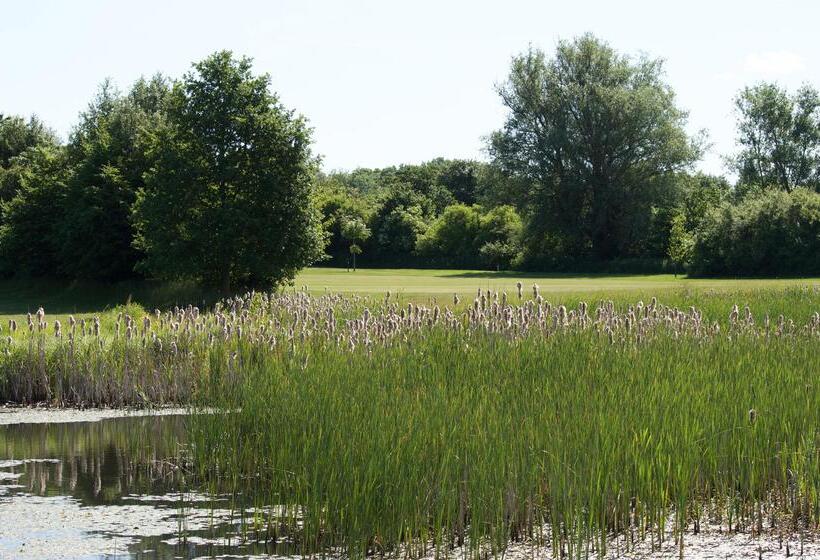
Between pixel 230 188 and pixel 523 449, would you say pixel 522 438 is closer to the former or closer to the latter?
pixel 523 449

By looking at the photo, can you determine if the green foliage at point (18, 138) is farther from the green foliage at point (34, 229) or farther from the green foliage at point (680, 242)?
the green foliage at point (680, 242)

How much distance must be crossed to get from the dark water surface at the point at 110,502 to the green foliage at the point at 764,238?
45.7 meters

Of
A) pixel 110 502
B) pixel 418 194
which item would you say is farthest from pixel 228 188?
pixel 418 194

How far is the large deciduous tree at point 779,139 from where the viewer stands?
7862 cm

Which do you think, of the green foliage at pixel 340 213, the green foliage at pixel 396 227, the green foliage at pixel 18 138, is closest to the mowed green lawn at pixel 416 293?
the green foliage at pixel 18 138

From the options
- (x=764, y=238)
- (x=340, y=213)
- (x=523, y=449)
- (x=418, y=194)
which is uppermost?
(x=418, y=194)

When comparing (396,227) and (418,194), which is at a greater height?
(418,194)

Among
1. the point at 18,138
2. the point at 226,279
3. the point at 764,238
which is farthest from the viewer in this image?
the point at 18,138

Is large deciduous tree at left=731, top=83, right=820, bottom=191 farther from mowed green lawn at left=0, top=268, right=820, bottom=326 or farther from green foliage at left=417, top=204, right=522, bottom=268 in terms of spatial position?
mowed green lawn at left=0, top=268, right=820, bottom=326

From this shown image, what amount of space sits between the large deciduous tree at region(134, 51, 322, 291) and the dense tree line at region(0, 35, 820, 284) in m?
0.06

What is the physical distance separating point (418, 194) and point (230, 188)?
2641 inches

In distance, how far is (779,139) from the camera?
79375 millimetres

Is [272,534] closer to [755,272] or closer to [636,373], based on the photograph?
[636,373]

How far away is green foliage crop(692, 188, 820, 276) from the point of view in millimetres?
Answer: 52406
